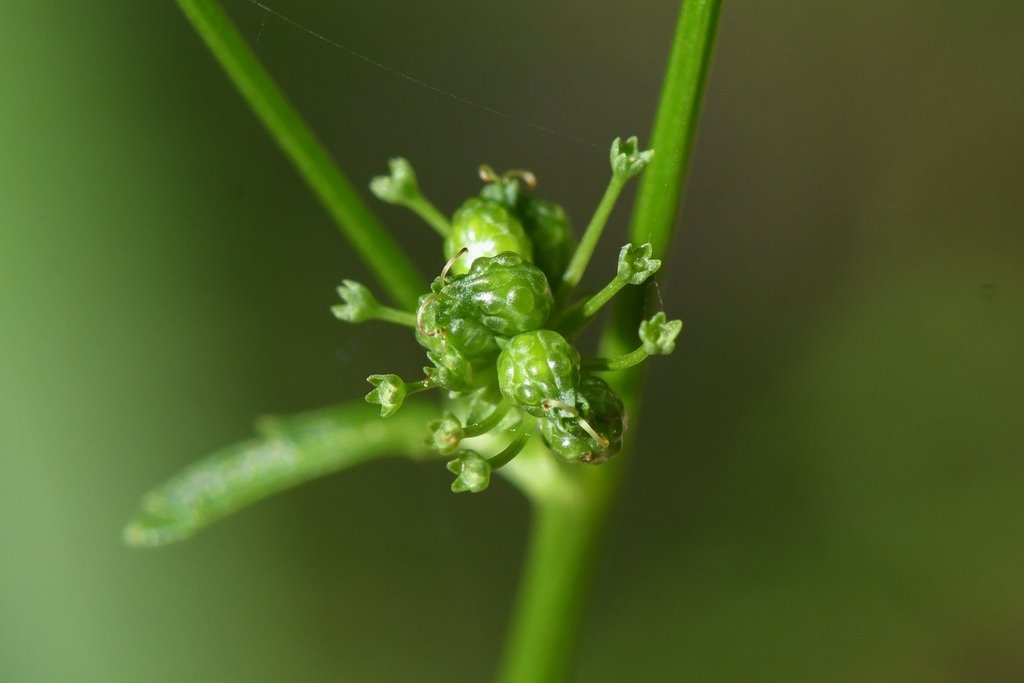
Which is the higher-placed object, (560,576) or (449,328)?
(449,328)

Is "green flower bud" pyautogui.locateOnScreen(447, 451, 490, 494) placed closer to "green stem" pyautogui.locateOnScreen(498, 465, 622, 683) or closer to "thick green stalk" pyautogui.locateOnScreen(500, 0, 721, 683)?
"thick green stalk" pyautogui.locateOnScreen(500, 0, 721, 683)

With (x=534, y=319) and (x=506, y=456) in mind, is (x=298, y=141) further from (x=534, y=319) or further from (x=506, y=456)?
(x=506, y=456)

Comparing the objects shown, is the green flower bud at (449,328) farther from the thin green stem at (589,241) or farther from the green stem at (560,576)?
the green stem at (560,576)

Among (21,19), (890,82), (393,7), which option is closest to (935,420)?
(890,82)

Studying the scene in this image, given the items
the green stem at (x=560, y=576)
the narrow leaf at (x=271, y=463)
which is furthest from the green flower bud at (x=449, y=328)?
the narrow leaf at (x=271, y=463)

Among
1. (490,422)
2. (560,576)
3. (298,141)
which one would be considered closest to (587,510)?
(560,576)

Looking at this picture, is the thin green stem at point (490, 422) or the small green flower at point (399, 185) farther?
the small green flower at point (399, 185)

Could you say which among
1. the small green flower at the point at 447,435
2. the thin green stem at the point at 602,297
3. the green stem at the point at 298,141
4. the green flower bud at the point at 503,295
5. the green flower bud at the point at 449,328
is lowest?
the small green flower at the point at 447,435
